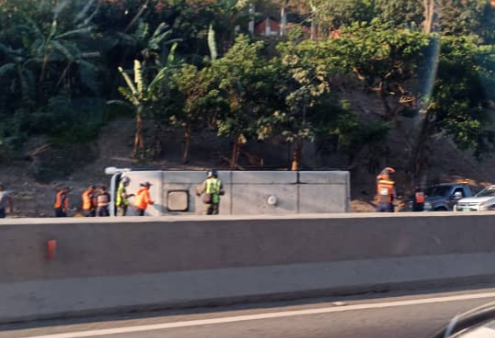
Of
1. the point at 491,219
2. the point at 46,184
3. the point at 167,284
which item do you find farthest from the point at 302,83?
the point at 167,284

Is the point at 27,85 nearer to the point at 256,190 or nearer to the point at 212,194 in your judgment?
the point at 256,190

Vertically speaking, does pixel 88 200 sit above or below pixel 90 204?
above

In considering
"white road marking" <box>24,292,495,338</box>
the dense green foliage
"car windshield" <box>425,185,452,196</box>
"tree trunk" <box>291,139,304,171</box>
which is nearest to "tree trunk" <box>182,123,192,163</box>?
the dense green foliage

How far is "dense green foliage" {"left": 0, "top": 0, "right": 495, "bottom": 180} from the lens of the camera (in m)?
36.7

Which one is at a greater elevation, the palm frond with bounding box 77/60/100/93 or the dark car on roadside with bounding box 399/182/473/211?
the palm frond with bounding box 77/60/100/93

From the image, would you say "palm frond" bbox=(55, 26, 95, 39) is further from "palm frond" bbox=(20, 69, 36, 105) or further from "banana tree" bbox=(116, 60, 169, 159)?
"banana tree" bbox=(116, 60, 169, 159)

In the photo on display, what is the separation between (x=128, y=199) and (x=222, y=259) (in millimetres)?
13144

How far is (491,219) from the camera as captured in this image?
1217 cm

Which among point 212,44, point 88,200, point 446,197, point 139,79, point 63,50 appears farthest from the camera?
point 212,44

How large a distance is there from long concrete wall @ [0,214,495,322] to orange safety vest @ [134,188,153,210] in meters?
10.6

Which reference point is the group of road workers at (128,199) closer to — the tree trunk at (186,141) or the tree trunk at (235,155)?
the tree trunk at (186,141)

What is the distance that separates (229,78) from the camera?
119 ft

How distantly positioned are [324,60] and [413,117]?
250 inches

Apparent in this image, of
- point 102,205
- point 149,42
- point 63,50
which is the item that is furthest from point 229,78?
point 102,205
